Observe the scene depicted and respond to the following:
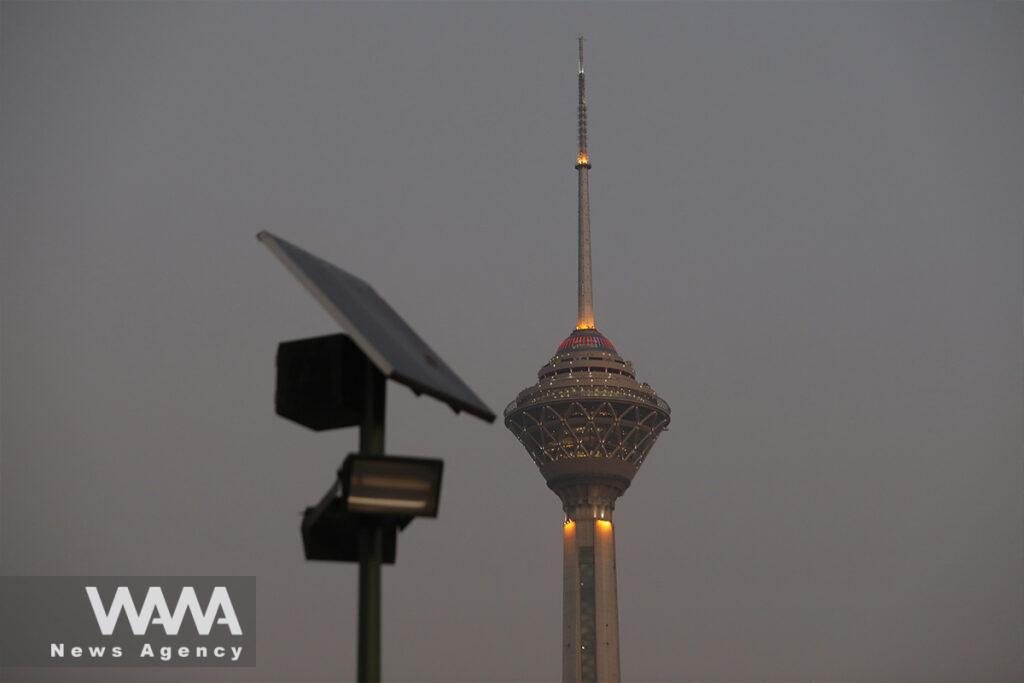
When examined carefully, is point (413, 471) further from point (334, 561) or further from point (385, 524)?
point (334, 561)

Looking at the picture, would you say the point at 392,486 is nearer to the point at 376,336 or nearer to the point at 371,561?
the point at 371,561

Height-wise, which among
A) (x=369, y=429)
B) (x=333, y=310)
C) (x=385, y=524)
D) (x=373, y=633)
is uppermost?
(x=333, y=310)

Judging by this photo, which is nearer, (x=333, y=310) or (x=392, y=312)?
(x=333, y=310)

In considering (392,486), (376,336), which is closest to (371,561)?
(392,486)

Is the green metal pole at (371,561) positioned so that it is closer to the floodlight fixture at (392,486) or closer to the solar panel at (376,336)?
the floodlight fixture at (392,486)

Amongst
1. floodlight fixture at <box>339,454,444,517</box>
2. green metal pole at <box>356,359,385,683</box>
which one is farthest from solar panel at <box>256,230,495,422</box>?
floodlight fixture at <box>339,454,444,517</box>

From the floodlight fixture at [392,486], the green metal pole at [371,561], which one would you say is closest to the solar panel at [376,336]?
the green metal pole at [371,561]

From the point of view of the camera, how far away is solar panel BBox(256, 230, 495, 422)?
15.2 metres

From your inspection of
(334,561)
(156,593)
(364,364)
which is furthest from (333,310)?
(156,593)

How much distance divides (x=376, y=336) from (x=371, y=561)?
7.66 feet

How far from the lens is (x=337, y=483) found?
15.4 meters

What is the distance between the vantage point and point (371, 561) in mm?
15523

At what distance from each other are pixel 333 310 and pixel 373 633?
3.31 metres

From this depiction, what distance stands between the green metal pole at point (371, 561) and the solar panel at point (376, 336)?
1.69 ft
